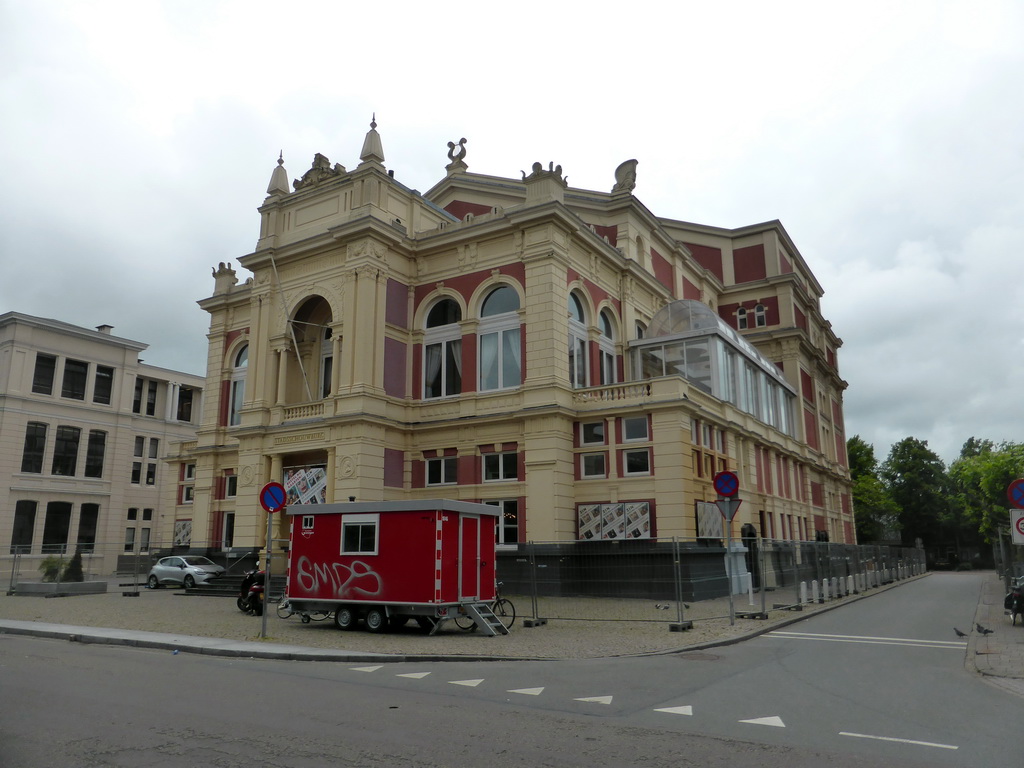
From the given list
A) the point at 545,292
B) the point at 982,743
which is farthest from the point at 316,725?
the point at 545,292

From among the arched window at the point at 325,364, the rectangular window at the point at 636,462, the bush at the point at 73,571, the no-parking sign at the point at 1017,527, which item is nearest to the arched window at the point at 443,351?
the arched window at the point at 325,364

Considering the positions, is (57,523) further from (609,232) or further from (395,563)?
(395,563)

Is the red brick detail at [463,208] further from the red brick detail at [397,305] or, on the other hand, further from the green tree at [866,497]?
the green tree at [866,497]

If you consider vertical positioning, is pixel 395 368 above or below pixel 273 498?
above

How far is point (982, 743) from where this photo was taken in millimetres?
7652

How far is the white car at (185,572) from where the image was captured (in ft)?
101

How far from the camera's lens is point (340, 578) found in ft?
56.8

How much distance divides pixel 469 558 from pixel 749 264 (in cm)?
3783

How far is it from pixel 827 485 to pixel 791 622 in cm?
3431

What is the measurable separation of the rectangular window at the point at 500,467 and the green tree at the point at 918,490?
68.4 m

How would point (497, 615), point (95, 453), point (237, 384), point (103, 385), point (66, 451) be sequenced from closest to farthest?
point (497, 615) → point (237, 384) → point (66, 451) → point (95, 453) → point (103, 385)

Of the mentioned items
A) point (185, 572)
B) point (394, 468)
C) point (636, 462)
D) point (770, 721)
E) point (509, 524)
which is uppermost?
point (394, 468)

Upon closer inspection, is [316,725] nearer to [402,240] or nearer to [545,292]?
[545,292]

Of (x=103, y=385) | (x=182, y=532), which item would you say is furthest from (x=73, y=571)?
(x=103, y=385)
